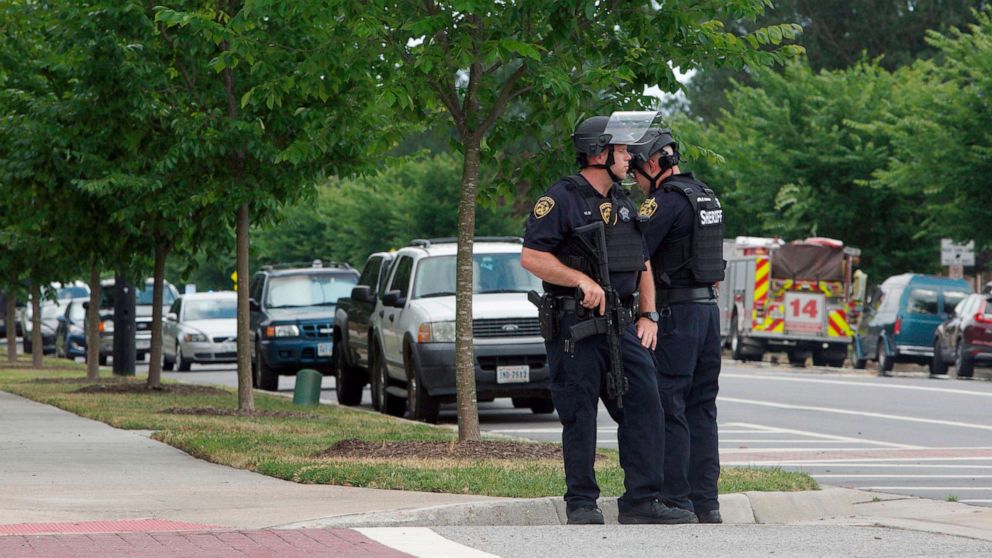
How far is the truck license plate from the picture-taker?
59.3 feet

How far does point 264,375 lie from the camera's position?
25844 millimetres

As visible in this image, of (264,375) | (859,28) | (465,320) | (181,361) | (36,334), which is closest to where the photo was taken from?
(465,320)

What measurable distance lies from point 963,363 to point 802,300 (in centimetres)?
911

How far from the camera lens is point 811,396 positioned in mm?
23625

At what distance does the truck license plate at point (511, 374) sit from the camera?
711 inches

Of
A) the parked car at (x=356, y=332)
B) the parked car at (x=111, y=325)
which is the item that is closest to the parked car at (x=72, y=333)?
the parked car at (x=111, y=325)

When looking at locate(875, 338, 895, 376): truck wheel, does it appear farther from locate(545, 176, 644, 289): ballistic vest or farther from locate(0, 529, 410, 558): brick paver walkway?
locate(0, 529, 410, 558): brick paver walkway

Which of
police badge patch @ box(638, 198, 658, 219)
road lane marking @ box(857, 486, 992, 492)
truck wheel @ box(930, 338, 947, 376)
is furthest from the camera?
truck wheel @ box(930, 338, 947, 376)

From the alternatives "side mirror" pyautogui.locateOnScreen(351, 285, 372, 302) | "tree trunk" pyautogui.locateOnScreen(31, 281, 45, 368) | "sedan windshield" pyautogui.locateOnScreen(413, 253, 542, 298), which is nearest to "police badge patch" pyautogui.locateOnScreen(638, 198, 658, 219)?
"sedan windshield" pyautogui.locateOnScreen(413, 253, 542, 298)

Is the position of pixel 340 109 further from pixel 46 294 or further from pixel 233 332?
pixel 46 294

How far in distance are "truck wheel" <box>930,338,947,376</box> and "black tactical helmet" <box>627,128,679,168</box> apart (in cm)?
2418

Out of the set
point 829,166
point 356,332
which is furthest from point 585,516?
point 829,166

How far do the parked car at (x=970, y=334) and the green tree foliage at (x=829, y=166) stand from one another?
1238cm

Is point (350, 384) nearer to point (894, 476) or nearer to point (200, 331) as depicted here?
point (894, 476)
